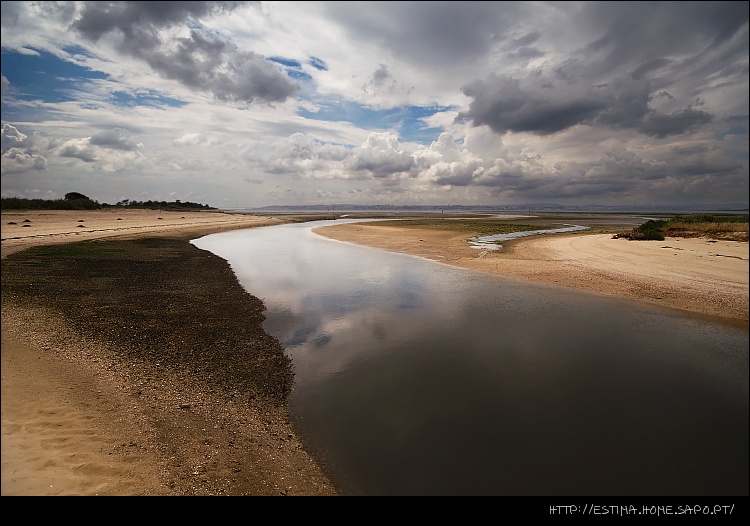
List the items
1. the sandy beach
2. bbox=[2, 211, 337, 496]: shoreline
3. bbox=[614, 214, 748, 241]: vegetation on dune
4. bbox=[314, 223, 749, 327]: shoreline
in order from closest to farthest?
the sandy beach < bbox=[2, 211, 337, 496]: shoreline < bbox=[614, 214, 748, 241]: vegetation on dune < bbox=[314, 223, 749, 327]: shoreline

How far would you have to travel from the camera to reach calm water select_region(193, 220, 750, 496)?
20.2 ft

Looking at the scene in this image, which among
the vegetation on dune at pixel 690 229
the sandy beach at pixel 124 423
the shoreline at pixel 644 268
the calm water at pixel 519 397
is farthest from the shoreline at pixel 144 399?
the vegetation on dune at pixel 690 229

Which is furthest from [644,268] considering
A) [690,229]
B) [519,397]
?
[519,397]

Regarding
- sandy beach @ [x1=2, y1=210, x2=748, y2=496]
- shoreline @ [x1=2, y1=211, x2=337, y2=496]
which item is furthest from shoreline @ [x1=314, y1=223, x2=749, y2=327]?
shoreline @ [x1=2, y1=211, x2=337, y2=496]

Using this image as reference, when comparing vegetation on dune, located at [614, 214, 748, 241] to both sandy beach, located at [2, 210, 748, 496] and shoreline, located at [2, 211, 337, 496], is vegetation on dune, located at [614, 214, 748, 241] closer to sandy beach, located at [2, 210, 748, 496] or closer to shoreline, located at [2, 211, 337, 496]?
sandy beach, located at [2, 210, 748, 496]

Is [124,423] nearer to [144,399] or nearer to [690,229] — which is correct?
[144,399]

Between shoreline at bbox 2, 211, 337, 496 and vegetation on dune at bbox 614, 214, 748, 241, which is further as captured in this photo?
vegetation on dune at bbox 614, 214, 748, 241

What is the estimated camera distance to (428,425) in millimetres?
7750

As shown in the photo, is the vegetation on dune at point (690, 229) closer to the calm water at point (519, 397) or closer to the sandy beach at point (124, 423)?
the sandy beach at point (124, 423)

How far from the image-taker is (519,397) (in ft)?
28.9

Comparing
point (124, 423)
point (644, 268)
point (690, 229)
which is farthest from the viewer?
point (690, 229)

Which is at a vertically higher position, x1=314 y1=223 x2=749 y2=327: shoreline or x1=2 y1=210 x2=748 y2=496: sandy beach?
x1=314 y1=223 x2=749 y2=327: shoreline
